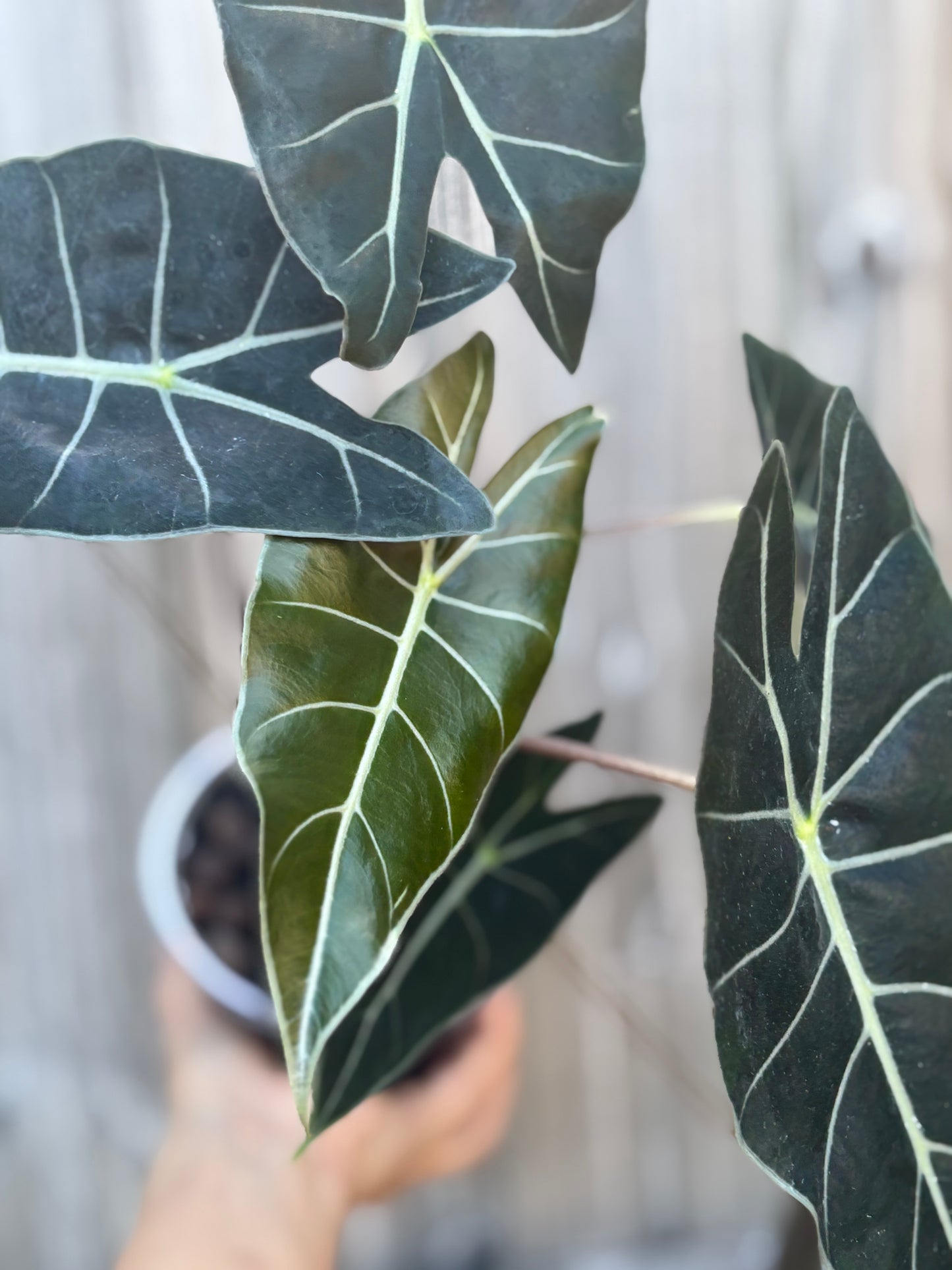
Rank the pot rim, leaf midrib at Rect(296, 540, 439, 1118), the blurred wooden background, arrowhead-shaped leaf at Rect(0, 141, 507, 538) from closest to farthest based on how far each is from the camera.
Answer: leaf midrib at Rect(296, 540, 439, 1118) → arrowhead-shaped leaf at Rect(0, 141, 507, 538) → the pot rim → the blurred wooden background

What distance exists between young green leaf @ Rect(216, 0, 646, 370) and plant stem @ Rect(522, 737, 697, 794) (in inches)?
9.1

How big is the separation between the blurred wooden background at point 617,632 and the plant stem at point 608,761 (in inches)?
15.5

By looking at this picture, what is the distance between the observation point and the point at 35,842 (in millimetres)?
1006

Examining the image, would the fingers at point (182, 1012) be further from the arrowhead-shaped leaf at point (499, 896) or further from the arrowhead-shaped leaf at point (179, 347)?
the arrowhead-shaped leaf at point (179, 347)

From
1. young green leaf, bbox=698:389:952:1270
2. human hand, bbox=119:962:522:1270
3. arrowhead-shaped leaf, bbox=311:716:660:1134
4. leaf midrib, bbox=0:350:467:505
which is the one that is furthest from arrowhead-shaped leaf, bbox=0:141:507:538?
human hand, bbox=119:962:522:1270

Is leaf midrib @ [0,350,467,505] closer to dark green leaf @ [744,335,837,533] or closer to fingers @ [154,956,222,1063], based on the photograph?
dark green leaf @ [744,335,837,533]

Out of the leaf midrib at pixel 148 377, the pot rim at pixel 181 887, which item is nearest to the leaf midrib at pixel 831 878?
the leaf midrib at pixel 148 377

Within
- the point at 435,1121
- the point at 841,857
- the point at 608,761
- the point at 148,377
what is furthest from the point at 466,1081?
the point at 148,377

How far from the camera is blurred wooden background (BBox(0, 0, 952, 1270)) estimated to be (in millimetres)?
966

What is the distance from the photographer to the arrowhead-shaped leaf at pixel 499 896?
702 millimetres

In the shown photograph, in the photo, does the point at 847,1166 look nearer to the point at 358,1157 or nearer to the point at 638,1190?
the point at 358,1157

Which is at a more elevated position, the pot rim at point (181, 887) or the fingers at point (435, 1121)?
the pot rim at point (181, 887)

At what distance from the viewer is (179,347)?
1.68ft

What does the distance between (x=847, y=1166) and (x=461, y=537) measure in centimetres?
34
